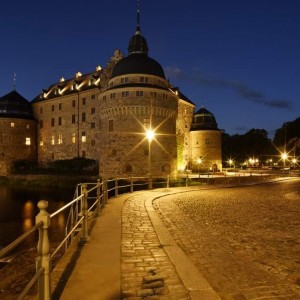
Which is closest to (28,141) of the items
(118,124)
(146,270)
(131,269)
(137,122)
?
(118,124)

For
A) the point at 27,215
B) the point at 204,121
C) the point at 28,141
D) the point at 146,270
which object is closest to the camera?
the point at 146,270

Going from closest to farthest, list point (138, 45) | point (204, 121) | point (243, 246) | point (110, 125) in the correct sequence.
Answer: point (243, 246) < point (110, 125) < point (138, 45) < point (204, 121)

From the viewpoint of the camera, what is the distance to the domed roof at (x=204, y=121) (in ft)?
191

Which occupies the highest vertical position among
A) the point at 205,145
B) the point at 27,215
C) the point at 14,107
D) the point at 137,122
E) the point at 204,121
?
the point at 14,107

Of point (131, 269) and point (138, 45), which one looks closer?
point (131, 269)

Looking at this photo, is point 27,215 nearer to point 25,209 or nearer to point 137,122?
point 25,209

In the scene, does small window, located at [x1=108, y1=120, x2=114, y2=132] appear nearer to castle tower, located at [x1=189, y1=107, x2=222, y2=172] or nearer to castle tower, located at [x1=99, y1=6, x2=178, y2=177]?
castle tower, located at [x1=99, y1=6, x2=178, y2=177]

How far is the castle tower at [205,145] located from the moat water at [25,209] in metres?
24.2

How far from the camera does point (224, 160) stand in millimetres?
86500

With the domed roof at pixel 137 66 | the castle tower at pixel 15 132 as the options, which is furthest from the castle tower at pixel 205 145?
the castle tower at pixel 15 132

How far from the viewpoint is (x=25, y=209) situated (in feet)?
96.8

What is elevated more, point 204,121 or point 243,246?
point 204,121

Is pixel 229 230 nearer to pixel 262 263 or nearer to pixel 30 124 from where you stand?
pixel 262 263

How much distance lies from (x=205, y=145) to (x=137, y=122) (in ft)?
72.7
